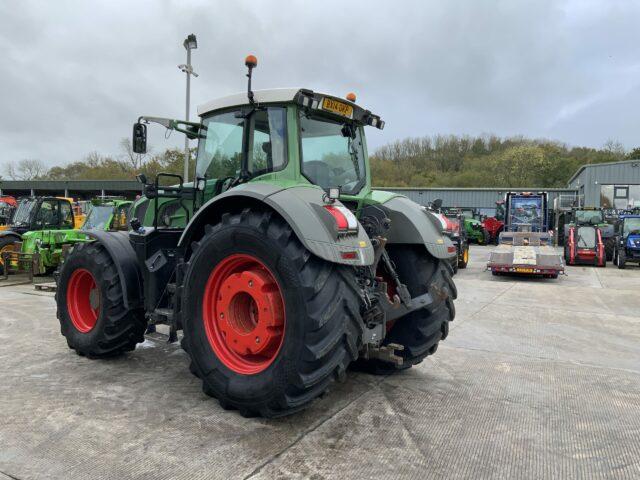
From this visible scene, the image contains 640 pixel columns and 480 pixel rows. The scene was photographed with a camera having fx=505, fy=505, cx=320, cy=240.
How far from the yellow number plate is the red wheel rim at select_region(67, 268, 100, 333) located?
2.89m

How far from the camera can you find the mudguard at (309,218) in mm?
3150

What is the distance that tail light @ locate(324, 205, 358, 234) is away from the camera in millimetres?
3287

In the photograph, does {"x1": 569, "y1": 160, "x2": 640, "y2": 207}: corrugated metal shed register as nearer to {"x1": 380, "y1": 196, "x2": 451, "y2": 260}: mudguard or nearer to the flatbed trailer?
the flatbed trailer

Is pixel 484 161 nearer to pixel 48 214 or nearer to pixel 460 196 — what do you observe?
pixel 460 196

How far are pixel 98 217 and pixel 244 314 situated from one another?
10.5m

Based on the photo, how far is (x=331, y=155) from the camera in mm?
4273

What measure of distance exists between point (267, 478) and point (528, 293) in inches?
370

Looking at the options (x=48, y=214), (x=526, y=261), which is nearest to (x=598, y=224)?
(x=526, y=261)

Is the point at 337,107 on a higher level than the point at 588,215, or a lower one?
higher

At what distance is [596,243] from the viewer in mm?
17453

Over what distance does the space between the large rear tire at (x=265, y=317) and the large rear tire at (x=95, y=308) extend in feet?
3.78

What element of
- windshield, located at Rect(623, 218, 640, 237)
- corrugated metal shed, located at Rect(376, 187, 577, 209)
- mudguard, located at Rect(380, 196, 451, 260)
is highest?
corrugated metal shed, located at Rect(376, 187, 577, 209)

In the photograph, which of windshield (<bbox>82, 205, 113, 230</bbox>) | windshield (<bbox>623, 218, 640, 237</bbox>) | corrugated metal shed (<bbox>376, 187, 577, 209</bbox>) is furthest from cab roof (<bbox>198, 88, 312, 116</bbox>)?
corrugated metal shed (<bbox>376, 187, 577, 209</bbox>)

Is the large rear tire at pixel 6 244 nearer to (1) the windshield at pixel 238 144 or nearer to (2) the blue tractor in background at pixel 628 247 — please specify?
(1) the windshield at pixel 238 144
